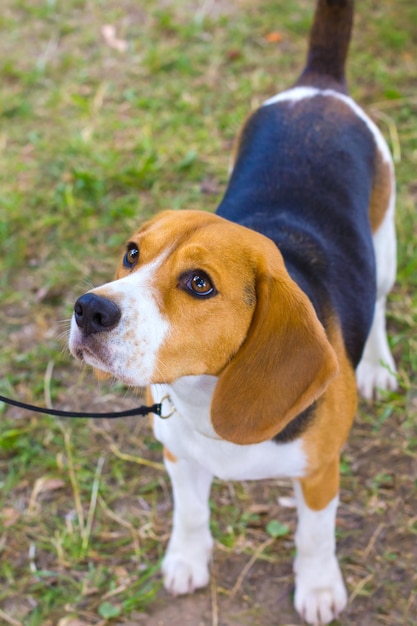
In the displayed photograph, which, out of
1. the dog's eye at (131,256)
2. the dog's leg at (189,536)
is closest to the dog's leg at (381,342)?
the dog's leg at (189,536)

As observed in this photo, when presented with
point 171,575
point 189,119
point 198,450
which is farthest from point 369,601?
point 189,119

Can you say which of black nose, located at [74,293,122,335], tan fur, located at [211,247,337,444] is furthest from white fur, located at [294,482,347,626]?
black nose, located at [74,293,122,335]

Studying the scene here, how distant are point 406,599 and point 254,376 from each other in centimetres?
166

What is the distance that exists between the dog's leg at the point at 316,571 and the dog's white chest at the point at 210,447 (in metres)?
0.39

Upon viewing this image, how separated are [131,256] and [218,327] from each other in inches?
18.3

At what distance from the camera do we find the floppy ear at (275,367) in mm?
2578

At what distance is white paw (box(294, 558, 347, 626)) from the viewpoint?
355 cm

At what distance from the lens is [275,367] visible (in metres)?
2.61

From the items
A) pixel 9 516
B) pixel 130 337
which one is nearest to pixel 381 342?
pixel 9 516

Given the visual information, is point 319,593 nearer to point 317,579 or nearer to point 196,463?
point 317,579

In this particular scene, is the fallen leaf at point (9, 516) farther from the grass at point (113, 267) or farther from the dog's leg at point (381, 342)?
the dog's leg at point (381, 342)

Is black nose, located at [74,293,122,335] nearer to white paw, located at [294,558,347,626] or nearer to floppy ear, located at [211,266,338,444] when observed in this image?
floppy ear, located at [211,266,338,444]

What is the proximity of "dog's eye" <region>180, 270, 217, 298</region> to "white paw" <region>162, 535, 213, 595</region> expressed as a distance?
1.62 m

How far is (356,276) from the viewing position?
11.6 feet
